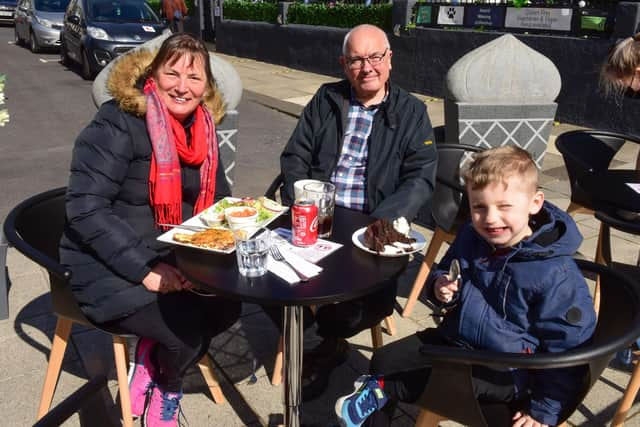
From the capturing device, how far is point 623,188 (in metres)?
3.32

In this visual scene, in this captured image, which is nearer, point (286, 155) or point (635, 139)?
point (286, 155)

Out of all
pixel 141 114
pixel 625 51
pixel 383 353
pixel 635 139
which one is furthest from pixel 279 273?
pixel 635 139

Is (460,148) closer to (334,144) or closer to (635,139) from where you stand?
(334,144)

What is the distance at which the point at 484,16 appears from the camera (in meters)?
9.87

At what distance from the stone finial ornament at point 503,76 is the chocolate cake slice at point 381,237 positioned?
9.00 ft

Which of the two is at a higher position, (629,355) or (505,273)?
(505,273)

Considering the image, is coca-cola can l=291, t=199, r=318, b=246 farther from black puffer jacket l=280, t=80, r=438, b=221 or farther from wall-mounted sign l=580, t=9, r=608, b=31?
wall-mounted sign l=580, t=9, r=608, b=31

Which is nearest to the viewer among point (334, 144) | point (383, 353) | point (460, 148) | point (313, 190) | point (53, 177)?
point (383, 353)

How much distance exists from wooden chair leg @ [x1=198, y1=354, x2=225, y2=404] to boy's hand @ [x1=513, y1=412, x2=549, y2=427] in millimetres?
1506

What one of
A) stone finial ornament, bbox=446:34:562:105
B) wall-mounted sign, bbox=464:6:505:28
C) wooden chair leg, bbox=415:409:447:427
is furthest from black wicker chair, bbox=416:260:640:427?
wall-mounted sign, bbox=464:6:505:28

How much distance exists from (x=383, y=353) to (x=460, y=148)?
1.88 metres

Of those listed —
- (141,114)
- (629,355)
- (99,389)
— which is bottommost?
(629,355)

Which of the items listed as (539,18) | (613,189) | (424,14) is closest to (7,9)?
(424,14)

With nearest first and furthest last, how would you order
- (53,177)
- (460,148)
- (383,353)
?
(383,353) → (460,148) → (53,177)
